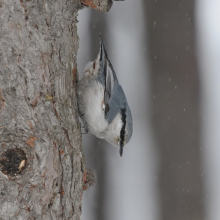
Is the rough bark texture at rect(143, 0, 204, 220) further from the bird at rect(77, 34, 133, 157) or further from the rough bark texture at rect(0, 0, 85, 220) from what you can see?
the rough bark texture at rect(0, 0, 85, 220)

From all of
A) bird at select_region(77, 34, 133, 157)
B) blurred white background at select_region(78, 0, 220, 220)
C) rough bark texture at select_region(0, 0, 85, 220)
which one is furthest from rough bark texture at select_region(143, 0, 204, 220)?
rough bark texture at select_region(0, 0, 85, 220)

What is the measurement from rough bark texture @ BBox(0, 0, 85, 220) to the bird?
22 cm

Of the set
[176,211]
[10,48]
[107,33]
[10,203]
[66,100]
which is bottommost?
[176,211]

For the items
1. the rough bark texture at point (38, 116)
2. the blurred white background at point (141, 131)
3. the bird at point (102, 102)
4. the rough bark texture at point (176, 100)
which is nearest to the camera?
the rough bark texture at point (38, 116)

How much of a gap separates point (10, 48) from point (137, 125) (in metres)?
2.61

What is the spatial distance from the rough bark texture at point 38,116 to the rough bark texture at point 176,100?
1126 millimetres

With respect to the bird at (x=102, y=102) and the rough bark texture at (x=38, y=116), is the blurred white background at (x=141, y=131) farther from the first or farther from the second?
the rough bark texture at (x=38, y=116)

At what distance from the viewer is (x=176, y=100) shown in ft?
10.9

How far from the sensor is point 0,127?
1.89 metres

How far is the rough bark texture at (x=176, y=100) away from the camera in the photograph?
318 centimetres

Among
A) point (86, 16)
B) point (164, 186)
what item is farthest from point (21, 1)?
point (164, 186)

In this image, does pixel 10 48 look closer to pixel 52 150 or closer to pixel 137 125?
pixel 52 150

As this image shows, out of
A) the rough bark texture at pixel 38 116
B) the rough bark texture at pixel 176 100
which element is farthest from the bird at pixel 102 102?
the rough bark texture at pixel 176 100

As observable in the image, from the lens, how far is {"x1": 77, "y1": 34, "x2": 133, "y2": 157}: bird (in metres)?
2.45
